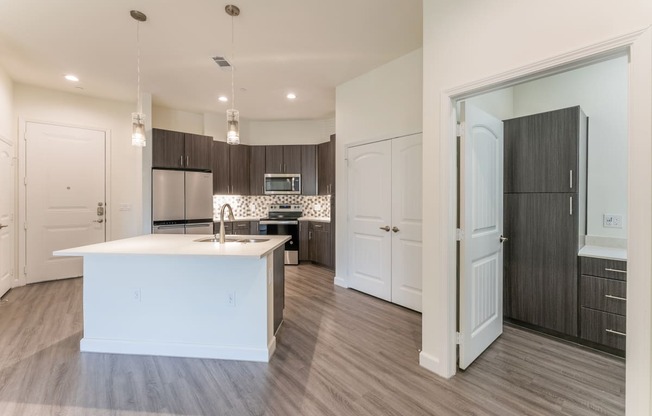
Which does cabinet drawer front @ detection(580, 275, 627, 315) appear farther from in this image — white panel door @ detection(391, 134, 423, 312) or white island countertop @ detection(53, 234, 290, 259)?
white island countertop @ detection(53, 234, 290, 259)

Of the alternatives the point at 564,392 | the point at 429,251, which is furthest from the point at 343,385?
the point at 564,392

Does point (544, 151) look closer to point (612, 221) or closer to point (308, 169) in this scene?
point (612, 221)

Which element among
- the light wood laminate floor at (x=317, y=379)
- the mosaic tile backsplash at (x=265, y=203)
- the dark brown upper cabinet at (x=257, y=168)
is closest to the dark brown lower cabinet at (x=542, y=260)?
the light wood laminate floor at (x=317, y=379)

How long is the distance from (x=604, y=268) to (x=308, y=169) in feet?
14.6

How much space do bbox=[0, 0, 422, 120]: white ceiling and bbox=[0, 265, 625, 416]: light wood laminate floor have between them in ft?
9.37

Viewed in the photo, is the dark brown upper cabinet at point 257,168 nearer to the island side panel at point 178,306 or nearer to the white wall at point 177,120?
the white wall at point 177,120

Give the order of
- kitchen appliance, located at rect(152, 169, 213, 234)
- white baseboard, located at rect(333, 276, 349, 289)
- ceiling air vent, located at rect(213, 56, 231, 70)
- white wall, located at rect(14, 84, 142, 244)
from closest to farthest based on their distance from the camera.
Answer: ceiling air vent, located at rect(213, 56, 231, 70) < white baseboard, located at rect(333, 276, 349, 289) < white wall, located at rect(14, 84, 142, 244) < kitchen appliance, located at rect(152, 169, 213, 234)

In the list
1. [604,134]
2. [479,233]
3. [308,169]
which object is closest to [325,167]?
[308,169]

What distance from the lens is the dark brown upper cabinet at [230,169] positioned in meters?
5.44

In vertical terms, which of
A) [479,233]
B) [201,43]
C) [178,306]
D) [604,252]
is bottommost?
[178,306]

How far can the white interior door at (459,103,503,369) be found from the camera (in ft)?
7.03

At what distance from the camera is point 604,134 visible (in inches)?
110

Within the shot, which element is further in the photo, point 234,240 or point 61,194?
point 61,194

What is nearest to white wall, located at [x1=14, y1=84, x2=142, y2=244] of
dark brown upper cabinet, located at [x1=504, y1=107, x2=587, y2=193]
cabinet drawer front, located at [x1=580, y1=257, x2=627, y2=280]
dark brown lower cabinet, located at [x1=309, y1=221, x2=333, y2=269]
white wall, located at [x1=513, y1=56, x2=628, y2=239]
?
dark brown lower cabinet, located at [x1=309, y1=221, x2=333, y2=269]
